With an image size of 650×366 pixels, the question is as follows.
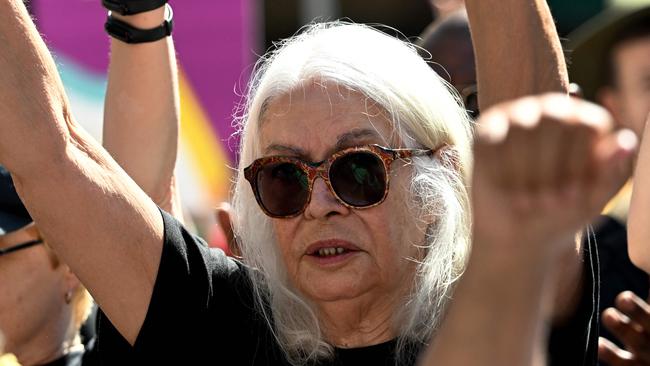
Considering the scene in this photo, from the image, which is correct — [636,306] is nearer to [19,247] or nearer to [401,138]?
[401,138]

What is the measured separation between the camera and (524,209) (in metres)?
1.25

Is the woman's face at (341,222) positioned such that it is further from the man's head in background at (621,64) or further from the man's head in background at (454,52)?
the man's head in background at (621,64)

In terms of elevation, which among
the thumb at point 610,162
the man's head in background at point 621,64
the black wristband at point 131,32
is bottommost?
the man's head in background at point 621,64

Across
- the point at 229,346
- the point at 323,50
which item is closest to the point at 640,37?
the point at 323,50

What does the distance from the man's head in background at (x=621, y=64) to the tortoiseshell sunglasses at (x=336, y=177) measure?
1.97 metres

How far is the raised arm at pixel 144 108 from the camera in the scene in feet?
8.59

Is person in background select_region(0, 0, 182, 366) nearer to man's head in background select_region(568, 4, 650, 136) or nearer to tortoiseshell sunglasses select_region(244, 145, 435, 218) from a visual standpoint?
tortoiseshell sunglasses select_region(244, 145, 435, 218)

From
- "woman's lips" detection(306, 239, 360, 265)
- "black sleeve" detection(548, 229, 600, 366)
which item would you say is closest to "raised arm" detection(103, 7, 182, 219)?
"woman's lips" detection(306, 239, 360, 265)

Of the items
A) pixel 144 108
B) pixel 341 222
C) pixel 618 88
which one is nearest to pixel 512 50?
pixel 341 222

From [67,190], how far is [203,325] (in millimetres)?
343

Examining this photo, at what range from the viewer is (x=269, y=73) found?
240cm

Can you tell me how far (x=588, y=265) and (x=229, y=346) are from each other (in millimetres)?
624

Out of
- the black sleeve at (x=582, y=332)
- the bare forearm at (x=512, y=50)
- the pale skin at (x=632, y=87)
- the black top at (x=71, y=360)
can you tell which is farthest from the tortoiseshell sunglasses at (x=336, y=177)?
the pale skin at (x=632, y=87)

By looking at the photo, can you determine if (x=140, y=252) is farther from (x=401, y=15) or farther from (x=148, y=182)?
(x=401, y=15)
